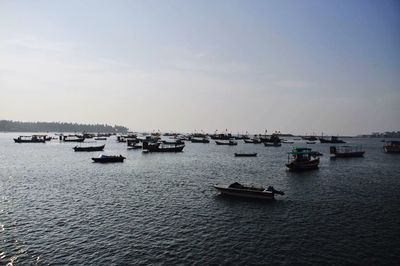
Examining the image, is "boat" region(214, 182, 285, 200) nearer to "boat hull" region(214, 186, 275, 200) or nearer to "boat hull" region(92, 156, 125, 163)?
"boat hull" region(214, 186, 275, 200)

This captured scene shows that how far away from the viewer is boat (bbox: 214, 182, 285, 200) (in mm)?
42656

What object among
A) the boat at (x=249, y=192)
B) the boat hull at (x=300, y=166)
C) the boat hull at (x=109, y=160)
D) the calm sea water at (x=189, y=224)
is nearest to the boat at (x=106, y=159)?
the boat hull at (x=109, y=160)

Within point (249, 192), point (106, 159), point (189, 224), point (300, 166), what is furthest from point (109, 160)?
point (189, 224)

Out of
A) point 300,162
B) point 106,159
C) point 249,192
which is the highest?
point 300,162

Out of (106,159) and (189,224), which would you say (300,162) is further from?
(106,159)

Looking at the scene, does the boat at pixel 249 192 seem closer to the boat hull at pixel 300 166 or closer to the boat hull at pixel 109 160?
the boat hull at pixel 300 166

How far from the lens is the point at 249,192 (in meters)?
43.8

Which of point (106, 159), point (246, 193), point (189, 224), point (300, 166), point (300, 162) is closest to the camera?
point (189, 224)

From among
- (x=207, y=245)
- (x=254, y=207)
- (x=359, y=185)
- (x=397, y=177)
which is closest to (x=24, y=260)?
(x=207, y=245)

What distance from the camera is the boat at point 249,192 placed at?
42.7 m

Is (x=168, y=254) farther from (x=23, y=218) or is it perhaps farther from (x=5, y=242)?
(x=23, y=218)

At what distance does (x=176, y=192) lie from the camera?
1891 inches

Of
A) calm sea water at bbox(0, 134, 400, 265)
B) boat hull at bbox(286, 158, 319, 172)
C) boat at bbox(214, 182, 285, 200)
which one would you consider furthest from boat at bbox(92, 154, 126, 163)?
boat at bbox(214, 182, 285, 200)

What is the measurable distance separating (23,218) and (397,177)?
70.7 m
